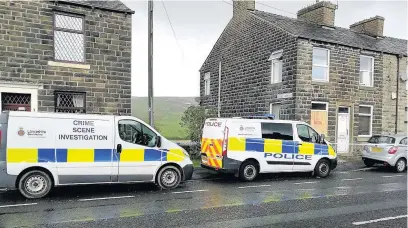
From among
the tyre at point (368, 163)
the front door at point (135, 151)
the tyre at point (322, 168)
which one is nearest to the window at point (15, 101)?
the front door at point (135, 151)

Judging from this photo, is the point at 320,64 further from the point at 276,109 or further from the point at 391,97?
the point at 391,97

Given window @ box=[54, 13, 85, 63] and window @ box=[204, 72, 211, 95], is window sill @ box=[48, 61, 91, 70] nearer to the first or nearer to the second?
window @ box=[54, 13, 85, 63]

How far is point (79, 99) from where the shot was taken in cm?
1291

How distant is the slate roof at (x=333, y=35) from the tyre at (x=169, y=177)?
1020cm

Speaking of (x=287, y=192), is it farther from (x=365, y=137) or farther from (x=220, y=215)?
(x=365, y=137)

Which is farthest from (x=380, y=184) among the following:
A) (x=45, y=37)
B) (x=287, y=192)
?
(x=45, y=37)

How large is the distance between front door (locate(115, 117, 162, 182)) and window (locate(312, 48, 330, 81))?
1088 centimetres

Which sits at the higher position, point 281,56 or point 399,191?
point 281,56

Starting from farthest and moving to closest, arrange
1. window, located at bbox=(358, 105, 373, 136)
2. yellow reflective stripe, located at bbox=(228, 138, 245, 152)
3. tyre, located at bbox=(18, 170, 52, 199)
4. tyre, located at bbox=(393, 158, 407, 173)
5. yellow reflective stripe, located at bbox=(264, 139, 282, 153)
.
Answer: window, located at bbox=(358, 105, 373, 136)
tyre, located at bbox=(393, 158, 407, 173)
yellow reflective stripe, located at bbox=(264, 139, 282, 153)
yellow reflective stripe, located at bbox=(228, 138, 245, 152)
tyre, located at bbox=(18, 170, 52, 199)

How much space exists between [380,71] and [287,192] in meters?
13.2

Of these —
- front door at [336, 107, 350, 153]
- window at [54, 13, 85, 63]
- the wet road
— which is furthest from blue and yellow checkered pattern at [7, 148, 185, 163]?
front door at [336, 107, 350, 153]

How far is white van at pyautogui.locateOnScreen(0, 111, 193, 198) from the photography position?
7703mm

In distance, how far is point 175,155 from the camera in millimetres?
9172

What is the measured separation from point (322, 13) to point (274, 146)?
A: 38.4ft
